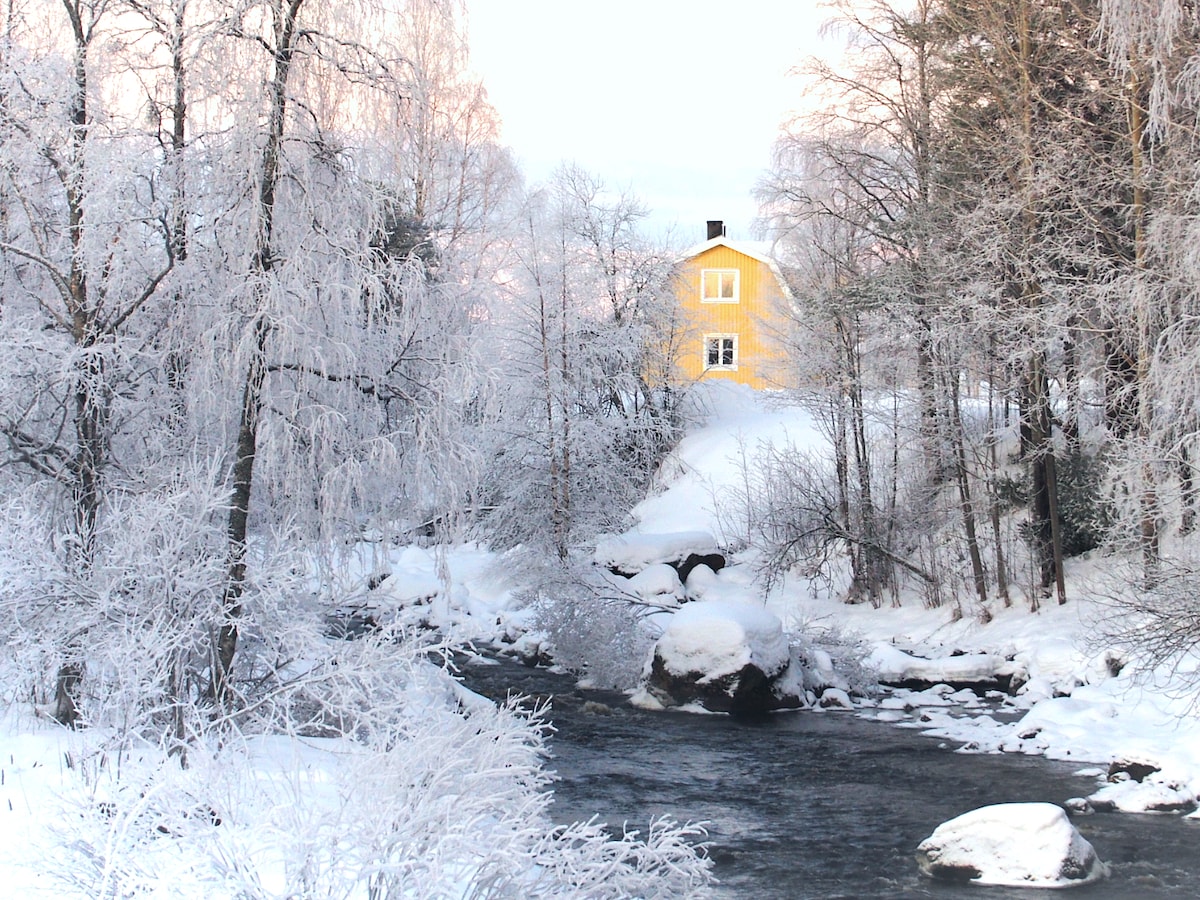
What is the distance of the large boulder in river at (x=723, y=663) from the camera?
1694cm

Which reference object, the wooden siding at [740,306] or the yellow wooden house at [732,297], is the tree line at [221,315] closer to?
the wooden siding at [740,306]

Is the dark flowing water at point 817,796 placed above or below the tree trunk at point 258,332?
below

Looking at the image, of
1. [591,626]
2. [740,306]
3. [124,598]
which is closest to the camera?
[124,598]

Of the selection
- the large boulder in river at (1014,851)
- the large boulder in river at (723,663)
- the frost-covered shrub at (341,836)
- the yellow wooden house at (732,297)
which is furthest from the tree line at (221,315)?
the yellow wooden house at (732,297)

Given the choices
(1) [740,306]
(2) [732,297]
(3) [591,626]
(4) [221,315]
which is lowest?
(3) [591,626]

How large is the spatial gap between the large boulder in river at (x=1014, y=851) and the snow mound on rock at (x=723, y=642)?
7.13 m

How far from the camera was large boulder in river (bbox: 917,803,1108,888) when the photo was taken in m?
9.32

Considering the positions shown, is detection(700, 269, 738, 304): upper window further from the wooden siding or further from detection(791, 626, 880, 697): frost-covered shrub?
detection(791, 626, 880, 697): frost-covered shrub

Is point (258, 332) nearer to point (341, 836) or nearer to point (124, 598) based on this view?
point (124, 598)

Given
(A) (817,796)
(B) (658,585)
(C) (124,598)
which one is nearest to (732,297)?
(B) (658,585)

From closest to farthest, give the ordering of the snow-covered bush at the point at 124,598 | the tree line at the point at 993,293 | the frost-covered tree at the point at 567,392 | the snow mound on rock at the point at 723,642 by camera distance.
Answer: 1. the snow-covered bush at the point at 124,598
2. the tree line at the point at 993,293
3. the snow mound on rock at the point at 723,642
4. the frost-covered tree at the point at 567,392

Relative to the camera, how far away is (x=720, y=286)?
43.5m

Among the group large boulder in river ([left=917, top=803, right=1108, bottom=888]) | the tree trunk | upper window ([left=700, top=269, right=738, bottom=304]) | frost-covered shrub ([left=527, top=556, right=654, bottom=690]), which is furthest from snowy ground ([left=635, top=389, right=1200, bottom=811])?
upper window ([left=700, top=269, right=738, bottom=304])

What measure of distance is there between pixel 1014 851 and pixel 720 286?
35.2 meters
